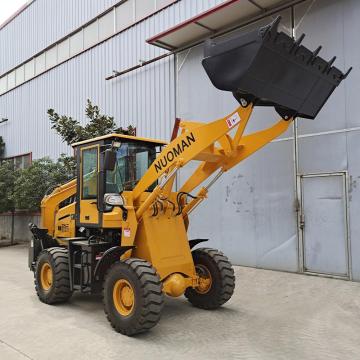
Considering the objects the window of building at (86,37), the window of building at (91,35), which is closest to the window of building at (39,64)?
the window of building at (86,37)

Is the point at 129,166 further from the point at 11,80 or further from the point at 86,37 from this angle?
the point at 11,80

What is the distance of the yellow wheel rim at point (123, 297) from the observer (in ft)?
18.6

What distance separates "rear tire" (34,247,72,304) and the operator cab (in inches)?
25.8

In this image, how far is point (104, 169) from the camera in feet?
20.0

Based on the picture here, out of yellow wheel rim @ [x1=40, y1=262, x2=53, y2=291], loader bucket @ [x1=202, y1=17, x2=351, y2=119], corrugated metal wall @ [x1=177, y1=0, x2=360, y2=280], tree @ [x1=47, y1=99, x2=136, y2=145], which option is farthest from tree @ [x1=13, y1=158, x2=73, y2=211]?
loader bucket @ [x1=202, y1=17, x2=351, y2=119]

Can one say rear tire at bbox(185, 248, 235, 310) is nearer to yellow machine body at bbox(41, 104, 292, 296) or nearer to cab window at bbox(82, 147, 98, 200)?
yellow machine body at bbox(41, 104, 292, 296)

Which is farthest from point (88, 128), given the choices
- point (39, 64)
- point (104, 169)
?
point (39, 64)

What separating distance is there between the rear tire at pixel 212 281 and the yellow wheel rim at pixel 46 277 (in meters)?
2.43

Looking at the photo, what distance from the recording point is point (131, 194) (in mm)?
6469

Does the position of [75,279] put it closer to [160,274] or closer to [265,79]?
[160,274]

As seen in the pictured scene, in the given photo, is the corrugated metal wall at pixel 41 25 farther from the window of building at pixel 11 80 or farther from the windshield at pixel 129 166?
the windshield at pixel 129 166

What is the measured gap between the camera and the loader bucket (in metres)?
5.02

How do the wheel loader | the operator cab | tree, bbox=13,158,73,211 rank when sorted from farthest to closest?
tree, bbox=13,158,73,211 → the operator cab → the wheel loader

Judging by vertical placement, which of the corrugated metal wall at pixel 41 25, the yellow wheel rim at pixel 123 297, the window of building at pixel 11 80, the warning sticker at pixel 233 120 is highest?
the corrugated metal wall at pixel 41 25
